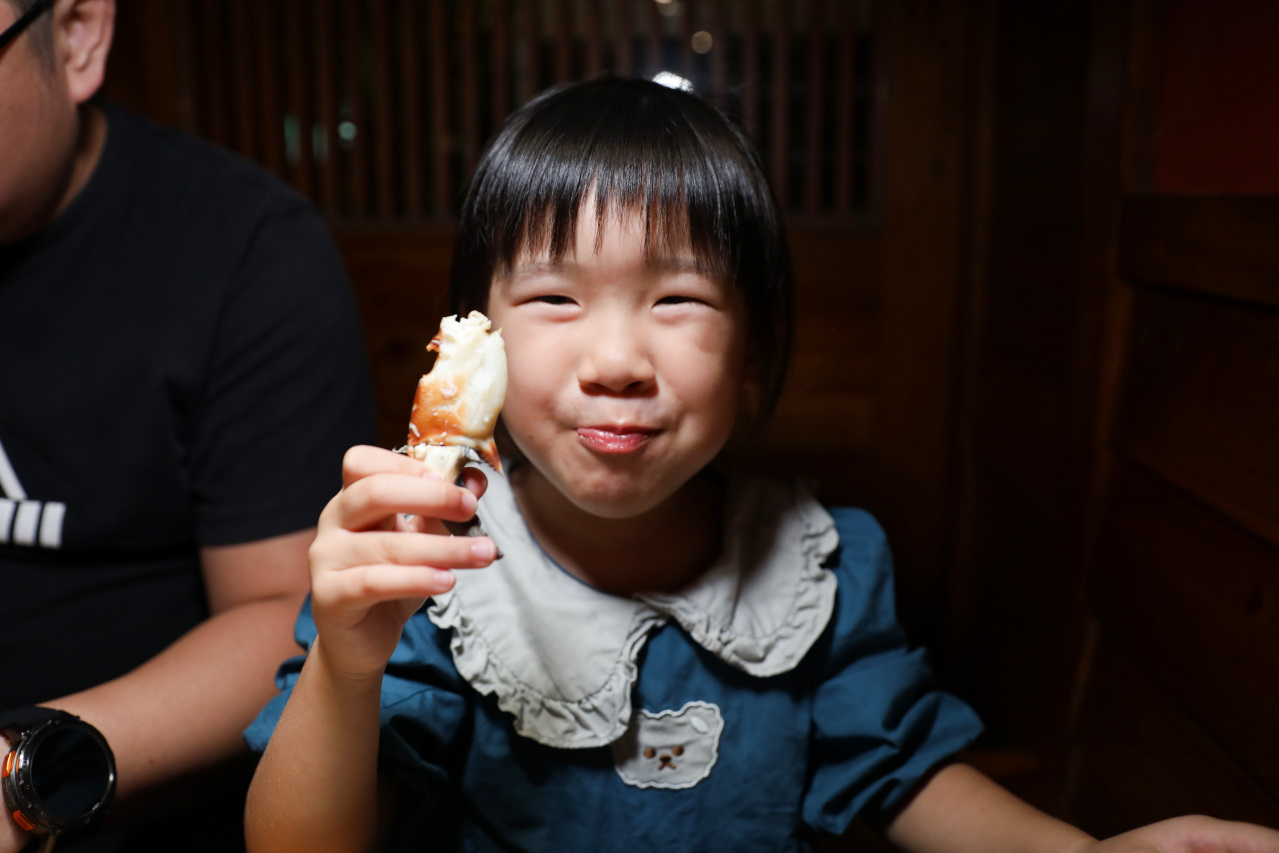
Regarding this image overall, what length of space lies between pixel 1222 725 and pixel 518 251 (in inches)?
37.1

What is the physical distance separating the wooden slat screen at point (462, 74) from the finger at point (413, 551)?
5.74ft

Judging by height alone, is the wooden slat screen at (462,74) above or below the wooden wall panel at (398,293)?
above

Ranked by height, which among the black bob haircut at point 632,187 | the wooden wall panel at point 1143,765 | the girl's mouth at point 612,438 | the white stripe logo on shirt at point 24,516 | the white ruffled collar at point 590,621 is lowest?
the wooden wall panel at point 1143,765

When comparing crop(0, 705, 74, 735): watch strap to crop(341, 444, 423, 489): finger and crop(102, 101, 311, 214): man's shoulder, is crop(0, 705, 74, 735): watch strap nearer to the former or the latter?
crop(341, 444, 423, 489): finger

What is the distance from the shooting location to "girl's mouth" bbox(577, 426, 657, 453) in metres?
0.86

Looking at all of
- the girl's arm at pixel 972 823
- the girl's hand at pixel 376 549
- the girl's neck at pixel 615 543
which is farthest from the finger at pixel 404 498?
the girl's arm at pixel 972 823

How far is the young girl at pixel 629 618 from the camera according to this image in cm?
86

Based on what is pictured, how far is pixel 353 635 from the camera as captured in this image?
74 cm

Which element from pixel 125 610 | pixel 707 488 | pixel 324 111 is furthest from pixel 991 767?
pixel 324 111

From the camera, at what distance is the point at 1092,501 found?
1537mm

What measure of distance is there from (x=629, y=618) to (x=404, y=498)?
14.7 inches

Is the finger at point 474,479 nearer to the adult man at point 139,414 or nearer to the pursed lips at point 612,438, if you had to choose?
the pursed lips at point 612,438

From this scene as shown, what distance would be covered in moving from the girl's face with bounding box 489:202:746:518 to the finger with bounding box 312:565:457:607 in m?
0.22

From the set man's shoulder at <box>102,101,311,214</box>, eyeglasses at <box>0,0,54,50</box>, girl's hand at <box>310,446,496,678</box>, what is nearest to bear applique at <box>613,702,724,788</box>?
girl's hand at <box>310,446,496,678</box>
